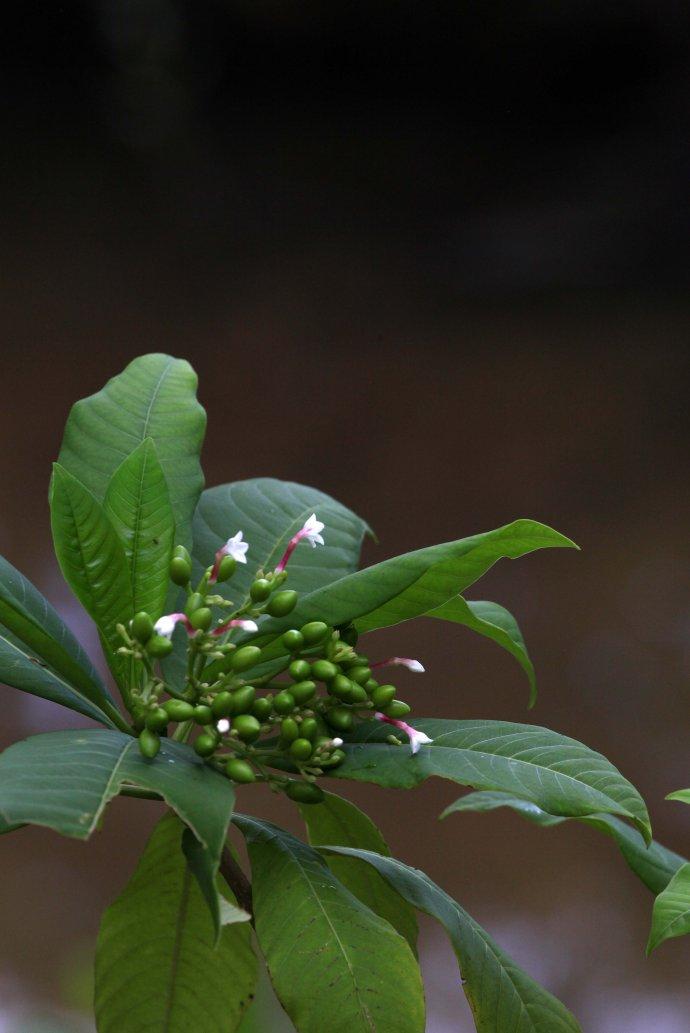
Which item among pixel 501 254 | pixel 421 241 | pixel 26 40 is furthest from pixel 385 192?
pixel 26 40

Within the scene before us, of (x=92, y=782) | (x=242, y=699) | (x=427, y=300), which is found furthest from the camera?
(x=427, y=300)

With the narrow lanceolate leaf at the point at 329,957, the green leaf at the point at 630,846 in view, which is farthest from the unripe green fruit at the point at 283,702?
the green leaf at the point at 630,846

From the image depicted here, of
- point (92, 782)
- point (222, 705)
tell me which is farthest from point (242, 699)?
point (92, 782)

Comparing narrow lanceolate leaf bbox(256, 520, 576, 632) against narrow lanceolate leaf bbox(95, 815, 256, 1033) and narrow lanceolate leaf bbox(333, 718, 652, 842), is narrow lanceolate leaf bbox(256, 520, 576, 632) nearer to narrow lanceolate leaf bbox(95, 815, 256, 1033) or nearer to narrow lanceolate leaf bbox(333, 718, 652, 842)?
narrow lanceolate leaf bbox(333, 718, 652, 842)

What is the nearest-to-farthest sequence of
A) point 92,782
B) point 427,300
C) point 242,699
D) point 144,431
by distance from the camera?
point 92,782, point 242,699, point 144,431, point 427,300

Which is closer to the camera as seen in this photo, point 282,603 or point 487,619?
point 282,603

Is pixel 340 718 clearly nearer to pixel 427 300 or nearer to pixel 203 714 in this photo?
pixel 203 714

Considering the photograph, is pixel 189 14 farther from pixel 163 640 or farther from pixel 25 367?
pixel 163 640
